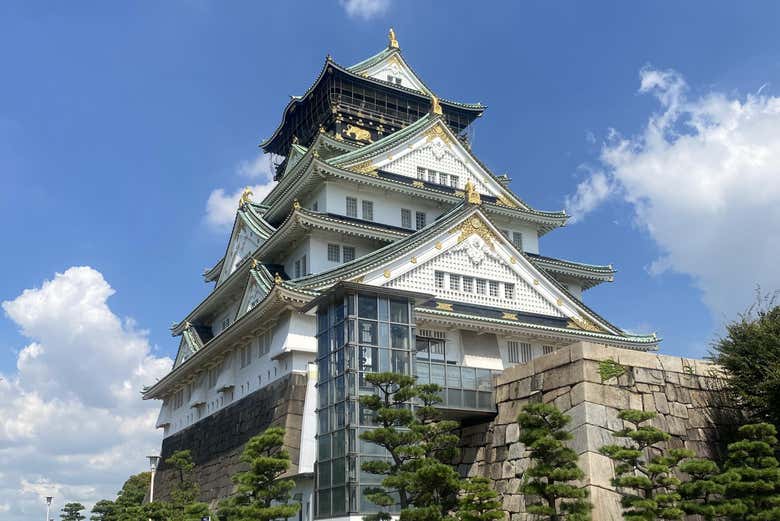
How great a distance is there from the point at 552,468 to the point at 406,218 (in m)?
24.1

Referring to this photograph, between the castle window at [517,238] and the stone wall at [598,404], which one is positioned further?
the castle window at [517,238]

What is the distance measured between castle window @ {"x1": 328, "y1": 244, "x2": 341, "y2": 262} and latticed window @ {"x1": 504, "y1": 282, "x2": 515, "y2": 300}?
799cm

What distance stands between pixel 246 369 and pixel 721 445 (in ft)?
69.2

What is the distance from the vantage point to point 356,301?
22812mm

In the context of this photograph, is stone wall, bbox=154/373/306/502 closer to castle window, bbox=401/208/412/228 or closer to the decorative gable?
the decorative gable

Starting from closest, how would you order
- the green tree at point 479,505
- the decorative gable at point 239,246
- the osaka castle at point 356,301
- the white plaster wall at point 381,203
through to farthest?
the green tree at point 479,505
the osaka castle at point 356,301
the white plaster wall at point 381,203
the decorative gable at point 239,246

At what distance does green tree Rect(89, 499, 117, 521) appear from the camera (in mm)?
45781

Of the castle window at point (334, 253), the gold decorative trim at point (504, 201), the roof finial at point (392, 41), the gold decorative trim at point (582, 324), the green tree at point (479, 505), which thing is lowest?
the green tree at point (479, 505)

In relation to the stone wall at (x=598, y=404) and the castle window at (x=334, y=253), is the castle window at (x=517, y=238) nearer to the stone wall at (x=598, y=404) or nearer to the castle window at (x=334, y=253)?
the castle window at (x=334, y=253)

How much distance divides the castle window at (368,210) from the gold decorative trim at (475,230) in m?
5.93

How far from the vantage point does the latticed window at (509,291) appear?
35.8 meters

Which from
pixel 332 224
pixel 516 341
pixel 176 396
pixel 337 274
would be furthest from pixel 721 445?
pixel 176 396

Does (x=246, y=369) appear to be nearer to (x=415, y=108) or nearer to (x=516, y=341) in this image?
(x=516, y=341)

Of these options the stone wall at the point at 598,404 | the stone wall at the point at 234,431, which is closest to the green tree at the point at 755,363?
the stone wall at the point at 598,404
